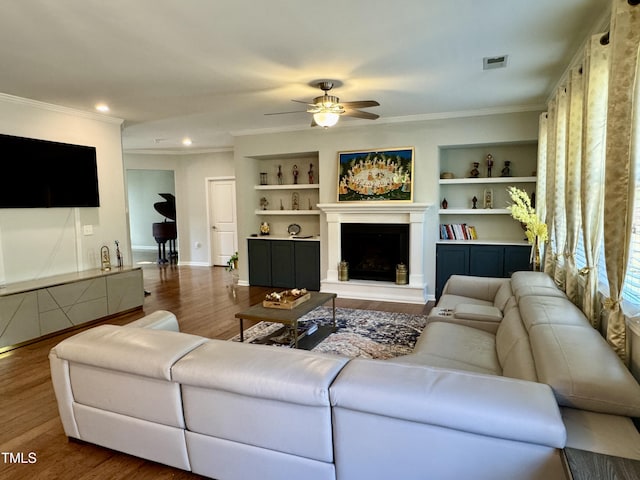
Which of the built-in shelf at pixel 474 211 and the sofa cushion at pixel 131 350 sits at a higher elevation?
the built-in shelf at pixel 474 211

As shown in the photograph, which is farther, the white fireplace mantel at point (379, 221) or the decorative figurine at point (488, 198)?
the decorative figurine at point (488, 198)

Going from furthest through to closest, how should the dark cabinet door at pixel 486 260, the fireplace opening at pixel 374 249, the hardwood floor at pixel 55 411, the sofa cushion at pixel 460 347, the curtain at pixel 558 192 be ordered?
the fireplace opening at pixel 374 249
the dark cabinet door at pixel 486 260
the curtain at pixel 558 192
the sofa cushion at pixel 460 347
the hardwood floor at pixel 55 411

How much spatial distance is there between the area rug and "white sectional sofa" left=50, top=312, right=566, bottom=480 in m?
1.90

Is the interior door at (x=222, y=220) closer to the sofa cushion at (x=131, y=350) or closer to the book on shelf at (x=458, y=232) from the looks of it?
the book on shelf at (x=458, y=232)

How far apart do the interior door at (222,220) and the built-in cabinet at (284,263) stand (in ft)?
7.12

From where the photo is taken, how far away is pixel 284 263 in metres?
6.61

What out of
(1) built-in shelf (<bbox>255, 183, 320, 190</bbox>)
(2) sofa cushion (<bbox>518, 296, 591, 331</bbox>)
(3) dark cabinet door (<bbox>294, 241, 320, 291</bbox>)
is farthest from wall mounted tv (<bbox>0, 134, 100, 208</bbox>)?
→ (2) sofa cushion (<bbox>518, 296, 591, 331</bbox>)

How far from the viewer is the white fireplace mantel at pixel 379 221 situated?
5.48 metres

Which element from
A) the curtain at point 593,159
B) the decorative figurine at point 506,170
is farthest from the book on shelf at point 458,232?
the curtain at point 593,159

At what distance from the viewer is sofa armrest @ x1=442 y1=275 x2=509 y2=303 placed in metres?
3.93

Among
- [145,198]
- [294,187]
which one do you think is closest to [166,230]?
[145,198]

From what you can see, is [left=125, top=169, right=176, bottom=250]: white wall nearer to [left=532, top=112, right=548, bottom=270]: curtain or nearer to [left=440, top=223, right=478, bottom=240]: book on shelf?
[left=440, top=223, right=478, bottom=240]: book on shelf

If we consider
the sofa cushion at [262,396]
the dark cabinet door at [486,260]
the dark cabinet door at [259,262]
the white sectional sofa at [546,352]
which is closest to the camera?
the white sectional sofa at [546,352]

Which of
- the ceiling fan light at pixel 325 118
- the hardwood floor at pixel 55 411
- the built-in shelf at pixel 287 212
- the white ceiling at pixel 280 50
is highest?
the white ceiling at pixel 280 50
